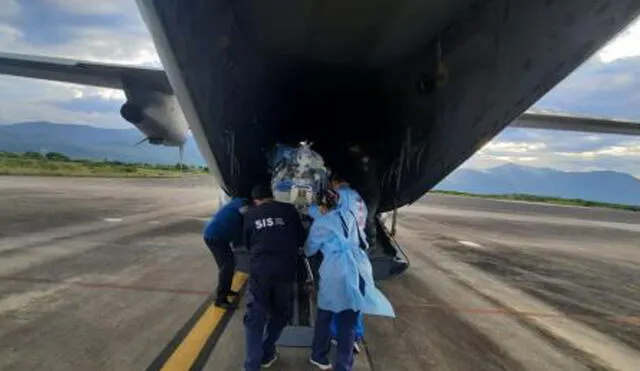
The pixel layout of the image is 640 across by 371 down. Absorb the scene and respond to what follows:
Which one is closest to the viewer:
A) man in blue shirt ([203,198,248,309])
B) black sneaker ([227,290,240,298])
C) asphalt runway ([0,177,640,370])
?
asphalt runway ([0,177,640,370])

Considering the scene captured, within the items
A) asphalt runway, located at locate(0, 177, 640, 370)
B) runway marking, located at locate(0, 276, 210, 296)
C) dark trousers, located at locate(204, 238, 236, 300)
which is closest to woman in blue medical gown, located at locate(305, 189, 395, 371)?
asphalt runway, located at locate(0, 177, 640, 370)

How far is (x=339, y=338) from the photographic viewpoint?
4.39 meters

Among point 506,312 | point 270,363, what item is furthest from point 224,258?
point 506,312

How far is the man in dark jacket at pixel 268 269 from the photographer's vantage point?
4.27 meters

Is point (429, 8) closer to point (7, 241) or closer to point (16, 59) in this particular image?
point (7, 241)

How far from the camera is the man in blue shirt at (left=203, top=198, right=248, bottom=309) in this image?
588 cm

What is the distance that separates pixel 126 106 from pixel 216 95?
5171 mm

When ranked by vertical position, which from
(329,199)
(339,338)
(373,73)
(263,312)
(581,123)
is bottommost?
(339,338)

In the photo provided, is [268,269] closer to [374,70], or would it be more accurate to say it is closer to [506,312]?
[374,70]

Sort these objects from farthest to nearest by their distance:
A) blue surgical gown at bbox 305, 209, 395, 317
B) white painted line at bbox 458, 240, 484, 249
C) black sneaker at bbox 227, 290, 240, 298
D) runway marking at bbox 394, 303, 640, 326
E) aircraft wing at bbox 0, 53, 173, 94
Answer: white painted line at bbox 458, 240, 484, 249, aircraft wing at bbox 0, 53, 173, 94, runway marking at bbox 394, 303, 640, 326, black sneaker at bbox 227, 290, 240, 298, blue surgical gown at bbox 305, 209, 395, 317

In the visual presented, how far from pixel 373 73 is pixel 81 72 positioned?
735 centimetres

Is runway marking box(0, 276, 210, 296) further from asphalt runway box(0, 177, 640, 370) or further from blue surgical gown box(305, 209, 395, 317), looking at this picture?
blue surgical gown box(305, 209, 395, 317)

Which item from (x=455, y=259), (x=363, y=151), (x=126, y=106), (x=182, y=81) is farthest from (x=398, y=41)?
(x=455, y=259)

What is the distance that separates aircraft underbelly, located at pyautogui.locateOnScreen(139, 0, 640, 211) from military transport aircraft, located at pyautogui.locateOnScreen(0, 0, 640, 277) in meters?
0.01
